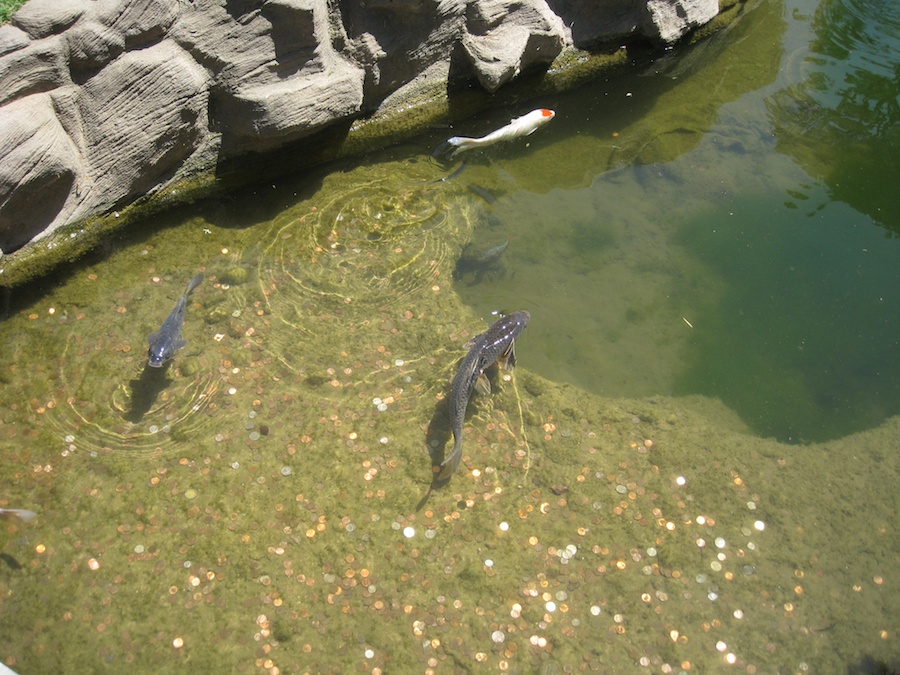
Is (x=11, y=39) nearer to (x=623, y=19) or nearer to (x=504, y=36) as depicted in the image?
(x=504, y=36)

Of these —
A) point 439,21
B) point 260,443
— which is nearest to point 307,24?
point 439,21

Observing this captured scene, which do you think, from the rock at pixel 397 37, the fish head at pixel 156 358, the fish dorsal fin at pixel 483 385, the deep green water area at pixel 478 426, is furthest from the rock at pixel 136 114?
the fish dorsal fin at pixel 483 385

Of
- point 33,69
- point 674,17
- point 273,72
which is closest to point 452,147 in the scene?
point 273,72

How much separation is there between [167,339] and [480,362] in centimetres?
210

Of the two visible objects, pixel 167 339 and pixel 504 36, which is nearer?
pixel 167 339

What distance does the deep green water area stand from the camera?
4.00m

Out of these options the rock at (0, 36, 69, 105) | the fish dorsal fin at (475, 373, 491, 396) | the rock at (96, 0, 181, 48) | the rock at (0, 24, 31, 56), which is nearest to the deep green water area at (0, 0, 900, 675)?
the fish dorsal fin at (475, 373, 491, 396)

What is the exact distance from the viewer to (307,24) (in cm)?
544

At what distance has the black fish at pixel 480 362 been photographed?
4.52m

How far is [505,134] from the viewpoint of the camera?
6.41m

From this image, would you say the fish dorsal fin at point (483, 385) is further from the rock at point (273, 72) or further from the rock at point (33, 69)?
the rock at point (33, 69)

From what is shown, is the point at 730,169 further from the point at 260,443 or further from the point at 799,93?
the point at 260,443

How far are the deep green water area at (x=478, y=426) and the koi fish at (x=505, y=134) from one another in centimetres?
17

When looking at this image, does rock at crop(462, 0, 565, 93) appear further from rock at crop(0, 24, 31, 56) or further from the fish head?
the fish head
